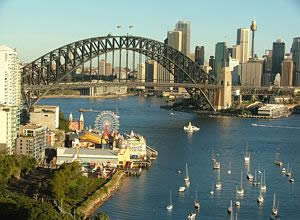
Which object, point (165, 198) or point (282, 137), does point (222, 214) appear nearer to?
point (165, 198)

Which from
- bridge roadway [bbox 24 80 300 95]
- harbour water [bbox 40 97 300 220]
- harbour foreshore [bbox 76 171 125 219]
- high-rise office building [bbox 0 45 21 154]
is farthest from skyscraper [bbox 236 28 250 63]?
harbour foreshore [bbox 76 171 125 219]

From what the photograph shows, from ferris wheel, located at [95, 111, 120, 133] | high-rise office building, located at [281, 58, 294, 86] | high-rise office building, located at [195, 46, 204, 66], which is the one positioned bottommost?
ferris wheel, located at [95, 111, 120, 133]

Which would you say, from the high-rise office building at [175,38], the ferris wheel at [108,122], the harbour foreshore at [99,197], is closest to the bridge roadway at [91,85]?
the ferris wheel at [108,122]

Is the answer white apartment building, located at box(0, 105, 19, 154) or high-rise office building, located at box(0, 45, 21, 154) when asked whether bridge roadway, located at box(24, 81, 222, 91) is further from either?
white apartment building, located at box(0, 105, 19, 154)

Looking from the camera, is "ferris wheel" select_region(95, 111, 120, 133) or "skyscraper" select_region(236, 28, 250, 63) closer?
"ferris wheel" select_region(95, 111, 120, 133)

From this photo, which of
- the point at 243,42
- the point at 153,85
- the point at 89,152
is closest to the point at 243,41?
the point at 243,42

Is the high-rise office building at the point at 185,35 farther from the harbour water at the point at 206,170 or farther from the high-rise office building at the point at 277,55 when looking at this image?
the harbour water at the point at 206,170
